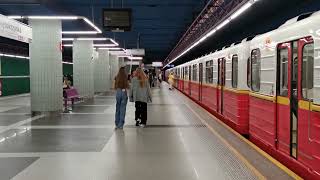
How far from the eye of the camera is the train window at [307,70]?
19.1 feet

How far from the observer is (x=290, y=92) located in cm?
667

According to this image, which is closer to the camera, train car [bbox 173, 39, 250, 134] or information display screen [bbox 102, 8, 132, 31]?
train car [bbox 173, 39, 250, 134]

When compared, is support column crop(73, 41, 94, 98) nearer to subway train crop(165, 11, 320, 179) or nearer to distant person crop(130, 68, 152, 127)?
distant person crop(130, 68, 152, 127)

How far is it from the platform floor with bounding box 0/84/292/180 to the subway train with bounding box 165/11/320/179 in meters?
0.41

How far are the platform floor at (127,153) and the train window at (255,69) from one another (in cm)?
117

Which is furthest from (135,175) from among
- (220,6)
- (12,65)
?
(12,65)

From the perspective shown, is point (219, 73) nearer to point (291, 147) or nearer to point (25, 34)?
point (25, 34)

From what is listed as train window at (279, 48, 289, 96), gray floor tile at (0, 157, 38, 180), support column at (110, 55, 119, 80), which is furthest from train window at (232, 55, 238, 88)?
support column at (110, 55, 119, 80)

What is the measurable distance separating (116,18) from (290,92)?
8977 millimetres

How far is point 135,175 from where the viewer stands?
6.19 metres

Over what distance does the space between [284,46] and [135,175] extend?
310cm

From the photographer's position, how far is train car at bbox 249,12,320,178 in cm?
563

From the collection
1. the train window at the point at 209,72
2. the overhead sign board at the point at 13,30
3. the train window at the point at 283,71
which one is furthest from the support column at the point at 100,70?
the train window at the point at 283,71

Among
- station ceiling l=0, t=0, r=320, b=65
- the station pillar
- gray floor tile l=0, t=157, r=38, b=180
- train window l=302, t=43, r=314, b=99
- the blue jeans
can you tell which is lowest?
gray floor tile l=0, t=157, r=38, b=180
